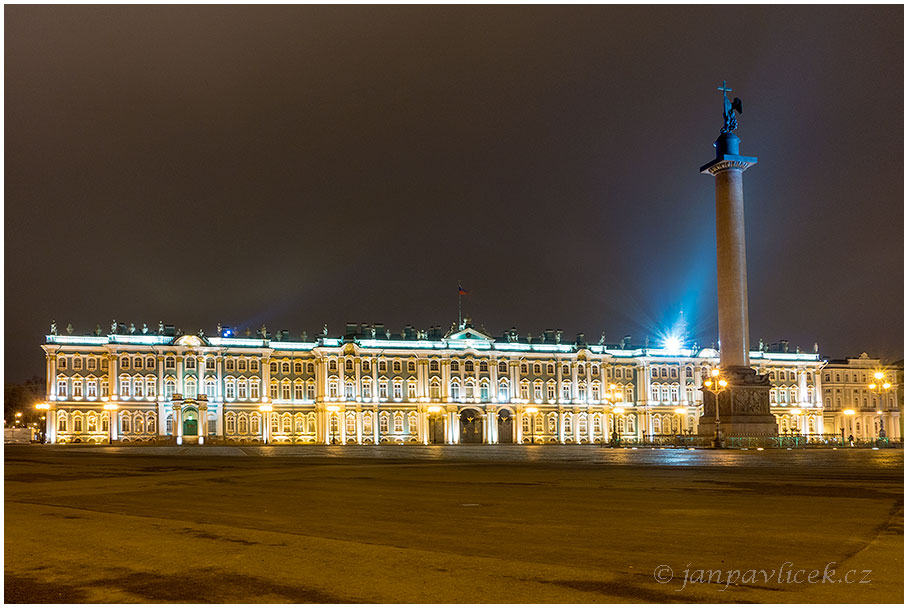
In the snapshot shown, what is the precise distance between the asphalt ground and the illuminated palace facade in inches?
2991

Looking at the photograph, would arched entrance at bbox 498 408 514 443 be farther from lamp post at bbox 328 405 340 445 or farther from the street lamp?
lamp post at bbox 328 405 340 445

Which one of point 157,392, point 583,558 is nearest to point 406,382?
point 157,392

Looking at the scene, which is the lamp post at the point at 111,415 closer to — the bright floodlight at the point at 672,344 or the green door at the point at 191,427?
the green door at the point at 191,427

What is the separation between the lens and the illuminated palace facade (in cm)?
9331

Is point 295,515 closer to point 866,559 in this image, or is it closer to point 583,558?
point 583,558

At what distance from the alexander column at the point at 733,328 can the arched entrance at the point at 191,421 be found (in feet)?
188

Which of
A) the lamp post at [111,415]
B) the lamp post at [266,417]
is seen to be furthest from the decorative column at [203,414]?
the lamp post at [111,415]

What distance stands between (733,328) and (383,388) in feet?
176

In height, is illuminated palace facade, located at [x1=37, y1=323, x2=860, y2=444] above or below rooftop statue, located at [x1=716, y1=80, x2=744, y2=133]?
below

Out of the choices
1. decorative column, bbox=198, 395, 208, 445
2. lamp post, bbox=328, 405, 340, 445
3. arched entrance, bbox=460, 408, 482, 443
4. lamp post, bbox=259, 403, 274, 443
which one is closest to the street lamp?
arched entrance, bbox=460, 408, 482, 443

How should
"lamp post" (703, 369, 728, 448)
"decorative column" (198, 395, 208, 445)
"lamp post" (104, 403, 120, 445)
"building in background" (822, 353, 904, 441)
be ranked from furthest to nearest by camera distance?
"building in background" (822, 353, 904, 441), "decorative column" (198, 395, 208, 445), "lamp post" (104, 403, 120, 445), "lamp post" (703, 369, 728, 448)

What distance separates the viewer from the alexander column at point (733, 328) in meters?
51.9

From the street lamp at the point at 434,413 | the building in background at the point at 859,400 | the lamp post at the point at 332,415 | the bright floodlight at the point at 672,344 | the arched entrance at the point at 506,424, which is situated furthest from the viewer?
the building in background at the point at 859,400

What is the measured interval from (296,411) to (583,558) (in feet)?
300
